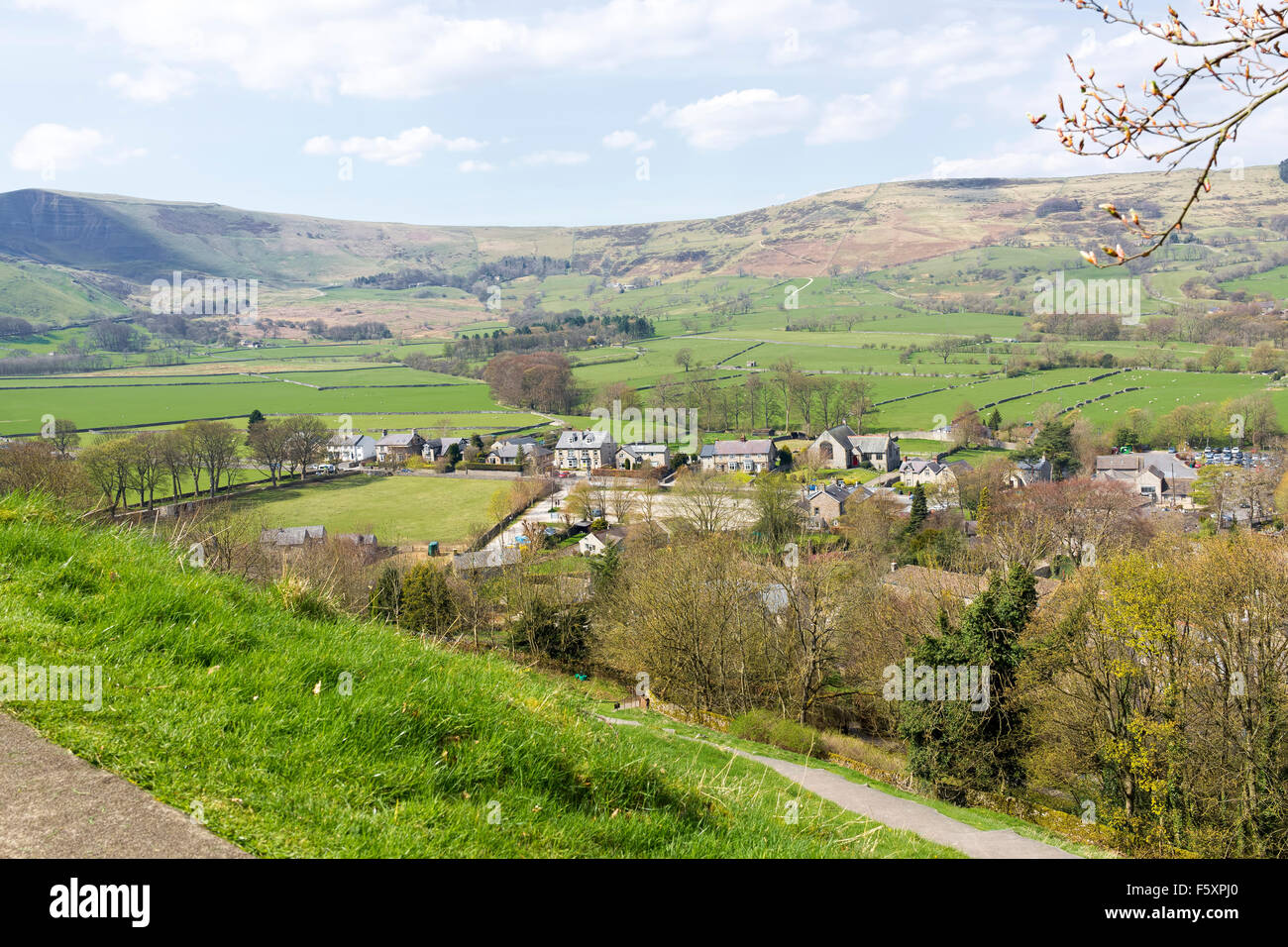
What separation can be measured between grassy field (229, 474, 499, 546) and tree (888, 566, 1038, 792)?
40298 millimetres

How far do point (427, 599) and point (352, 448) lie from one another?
66416 mm

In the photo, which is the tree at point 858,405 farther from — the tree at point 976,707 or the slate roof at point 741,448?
the tree at point 976,707

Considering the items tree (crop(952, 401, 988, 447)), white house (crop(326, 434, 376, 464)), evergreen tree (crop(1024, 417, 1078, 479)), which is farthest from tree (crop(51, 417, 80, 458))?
evergreen tree (crop(1024, 417, 1078, 479))

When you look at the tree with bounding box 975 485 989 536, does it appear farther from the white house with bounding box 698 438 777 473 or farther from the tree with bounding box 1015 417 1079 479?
the white house with bounding box 698 438 777 473

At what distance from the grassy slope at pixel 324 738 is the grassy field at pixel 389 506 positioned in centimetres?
4978

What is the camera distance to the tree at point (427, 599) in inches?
1029

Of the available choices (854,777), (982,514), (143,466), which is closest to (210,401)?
(143,466)

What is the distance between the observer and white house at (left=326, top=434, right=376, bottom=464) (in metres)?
87.4

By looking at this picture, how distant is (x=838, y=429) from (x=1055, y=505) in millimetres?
38625
